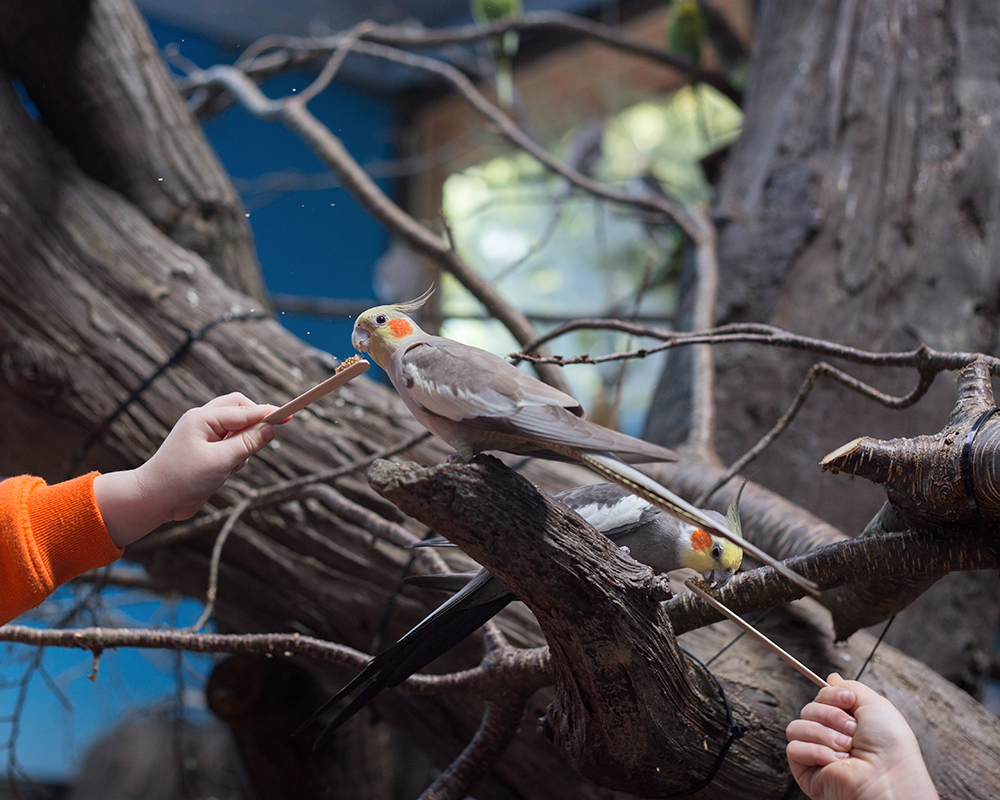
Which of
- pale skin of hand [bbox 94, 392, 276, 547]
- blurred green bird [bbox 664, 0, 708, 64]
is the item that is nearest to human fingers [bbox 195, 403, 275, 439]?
pale skin of hand [bbox 94, 392, 276, 547]

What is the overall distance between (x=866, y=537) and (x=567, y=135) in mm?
2938

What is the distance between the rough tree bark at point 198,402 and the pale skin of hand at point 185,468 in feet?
1.17

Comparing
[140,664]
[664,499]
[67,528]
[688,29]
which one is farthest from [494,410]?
[140,664]

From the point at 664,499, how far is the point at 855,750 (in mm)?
313

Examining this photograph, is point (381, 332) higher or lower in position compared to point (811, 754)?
higher

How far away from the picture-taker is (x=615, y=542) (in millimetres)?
654

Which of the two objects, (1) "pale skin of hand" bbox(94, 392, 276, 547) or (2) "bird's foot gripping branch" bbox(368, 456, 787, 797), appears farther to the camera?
(1) "pale skin of hand" bbox(94, 392, 276, 547)

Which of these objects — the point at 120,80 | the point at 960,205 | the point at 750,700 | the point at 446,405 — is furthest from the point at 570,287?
the point at 446,405

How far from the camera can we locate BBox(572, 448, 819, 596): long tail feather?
47 cm

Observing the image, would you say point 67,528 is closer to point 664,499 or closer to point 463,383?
point 463,383

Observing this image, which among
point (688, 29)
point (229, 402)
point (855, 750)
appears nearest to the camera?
point (855, 750)

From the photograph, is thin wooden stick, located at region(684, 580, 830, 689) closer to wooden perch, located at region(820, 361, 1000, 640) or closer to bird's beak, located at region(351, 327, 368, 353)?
wooden perch, located at region(820, 361, 1000, 640)

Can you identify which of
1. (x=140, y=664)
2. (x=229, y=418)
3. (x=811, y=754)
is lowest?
(x=140, y=664)

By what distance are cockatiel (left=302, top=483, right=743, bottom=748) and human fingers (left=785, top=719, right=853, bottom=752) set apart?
135 mm
